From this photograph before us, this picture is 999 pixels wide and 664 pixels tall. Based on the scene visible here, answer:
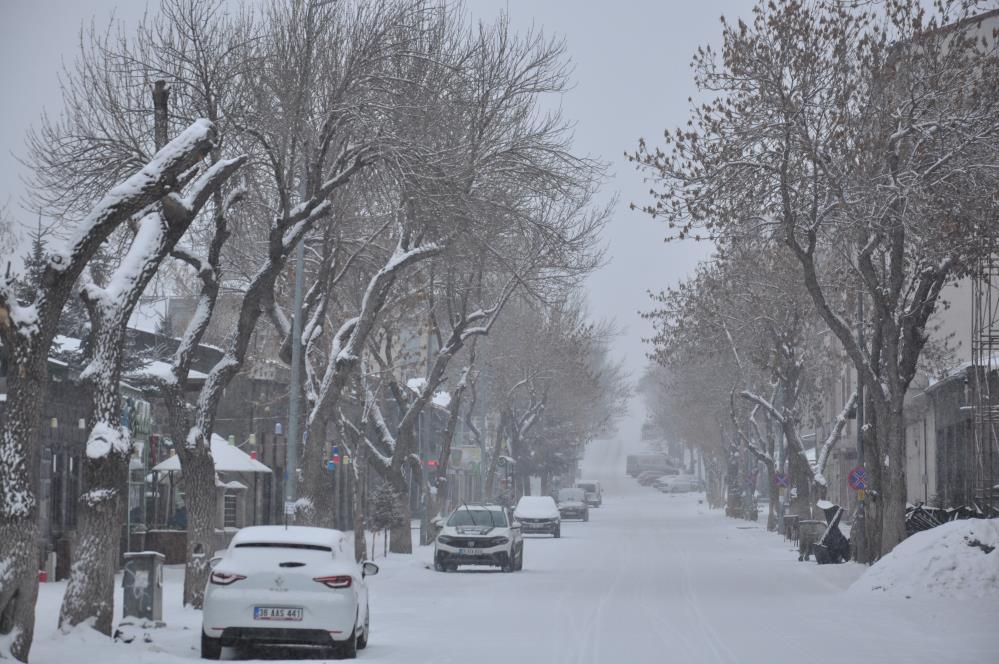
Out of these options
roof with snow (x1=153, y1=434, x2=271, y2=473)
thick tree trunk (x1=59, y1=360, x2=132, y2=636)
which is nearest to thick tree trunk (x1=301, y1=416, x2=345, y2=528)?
roof with snow (x1=153, y1=434, x2=271, y2=473)

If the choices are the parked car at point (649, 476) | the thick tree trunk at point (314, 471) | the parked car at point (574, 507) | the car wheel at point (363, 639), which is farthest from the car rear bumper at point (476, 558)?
the parked car at point (649, 476)

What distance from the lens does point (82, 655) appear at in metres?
14.8

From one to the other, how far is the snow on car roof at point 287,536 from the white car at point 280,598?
1 cm

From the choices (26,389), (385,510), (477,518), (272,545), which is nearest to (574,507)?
(385,510)

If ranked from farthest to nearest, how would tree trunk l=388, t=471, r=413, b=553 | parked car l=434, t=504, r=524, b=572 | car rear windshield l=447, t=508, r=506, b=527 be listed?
tree trunk l=388, t=471, r=413, b=553
car rear windshield l=447, t=508, r=506, b=527
parked car l=434, t=504, r=524, b=572

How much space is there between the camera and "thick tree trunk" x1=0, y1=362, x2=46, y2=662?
1349 centimetres

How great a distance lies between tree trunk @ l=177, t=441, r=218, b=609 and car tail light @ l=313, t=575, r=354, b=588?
6688 millimetres

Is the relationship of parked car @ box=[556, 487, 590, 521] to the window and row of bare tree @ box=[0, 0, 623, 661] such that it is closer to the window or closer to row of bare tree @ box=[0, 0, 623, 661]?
the window

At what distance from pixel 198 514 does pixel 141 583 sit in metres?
4.36

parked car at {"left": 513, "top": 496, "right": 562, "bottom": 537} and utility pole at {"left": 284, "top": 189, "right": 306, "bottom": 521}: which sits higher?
utility pole at {"left": 284, "top": 189, "right": 306, "bottom": 521}

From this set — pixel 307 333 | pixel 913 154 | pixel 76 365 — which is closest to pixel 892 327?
pixel 913 154

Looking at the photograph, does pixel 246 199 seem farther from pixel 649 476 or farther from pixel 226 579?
pixel 649 476

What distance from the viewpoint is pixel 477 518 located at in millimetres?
34844

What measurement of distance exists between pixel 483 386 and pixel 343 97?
123 feet
